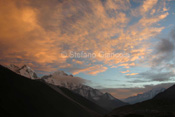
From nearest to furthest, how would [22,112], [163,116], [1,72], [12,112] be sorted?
[12,112]
[22,112]
[163,116]
[1,72]

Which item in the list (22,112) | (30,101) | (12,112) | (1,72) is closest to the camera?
(12,112)

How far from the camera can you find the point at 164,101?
586ft

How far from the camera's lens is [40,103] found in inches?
5098

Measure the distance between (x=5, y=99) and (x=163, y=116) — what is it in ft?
360

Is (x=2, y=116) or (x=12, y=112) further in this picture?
(x=12, y=112)

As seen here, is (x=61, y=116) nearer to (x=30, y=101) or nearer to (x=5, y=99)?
(x=30, y=101)

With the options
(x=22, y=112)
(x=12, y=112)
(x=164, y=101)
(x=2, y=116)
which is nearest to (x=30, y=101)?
(x=22, y=112)

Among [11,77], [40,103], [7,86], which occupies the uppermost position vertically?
[11,77]

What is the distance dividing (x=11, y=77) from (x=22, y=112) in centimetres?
5086

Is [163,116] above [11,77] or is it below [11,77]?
below

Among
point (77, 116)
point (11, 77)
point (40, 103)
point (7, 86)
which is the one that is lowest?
point (77, 116)

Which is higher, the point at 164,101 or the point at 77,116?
the point at 164,101

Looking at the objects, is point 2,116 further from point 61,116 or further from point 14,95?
point 61,116

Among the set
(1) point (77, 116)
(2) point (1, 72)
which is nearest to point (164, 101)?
(1) point (77, 116)
